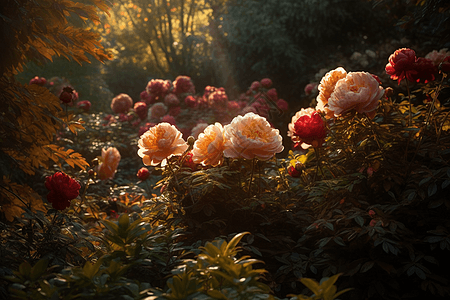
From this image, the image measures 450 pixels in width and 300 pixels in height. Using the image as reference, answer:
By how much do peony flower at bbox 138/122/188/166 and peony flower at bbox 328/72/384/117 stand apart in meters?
0.81

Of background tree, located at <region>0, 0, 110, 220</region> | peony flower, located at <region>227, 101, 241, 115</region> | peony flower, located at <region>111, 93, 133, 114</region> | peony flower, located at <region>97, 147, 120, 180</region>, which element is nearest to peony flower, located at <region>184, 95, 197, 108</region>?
peony flower, located at <region>227, 101, 241, 115</region>

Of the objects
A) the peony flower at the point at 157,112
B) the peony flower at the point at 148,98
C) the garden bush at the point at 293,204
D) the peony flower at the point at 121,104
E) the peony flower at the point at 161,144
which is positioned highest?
the peony flower at the point at 121,104

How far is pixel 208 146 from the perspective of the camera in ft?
6.39

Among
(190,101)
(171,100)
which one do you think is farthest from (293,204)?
(171,100)

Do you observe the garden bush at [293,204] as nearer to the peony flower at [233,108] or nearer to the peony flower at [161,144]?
the peony flower at [161,144]

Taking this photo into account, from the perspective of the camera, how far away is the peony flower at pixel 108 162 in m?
3.51

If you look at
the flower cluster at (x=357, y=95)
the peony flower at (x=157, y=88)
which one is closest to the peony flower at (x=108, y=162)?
the flower cluster at (x=357, y=95)

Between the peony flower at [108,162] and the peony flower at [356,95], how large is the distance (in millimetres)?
2248

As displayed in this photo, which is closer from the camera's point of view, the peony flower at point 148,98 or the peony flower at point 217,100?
the peony flower at point 217,100

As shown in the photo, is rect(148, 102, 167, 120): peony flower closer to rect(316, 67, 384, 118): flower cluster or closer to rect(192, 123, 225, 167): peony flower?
rect(192, 123, 225, 167): peony flower

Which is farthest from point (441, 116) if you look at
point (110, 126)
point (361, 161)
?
point (110, 126)

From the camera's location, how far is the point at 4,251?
1687 millimetres

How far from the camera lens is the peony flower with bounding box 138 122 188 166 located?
199cm

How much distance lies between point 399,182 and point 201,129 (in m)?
2.03
